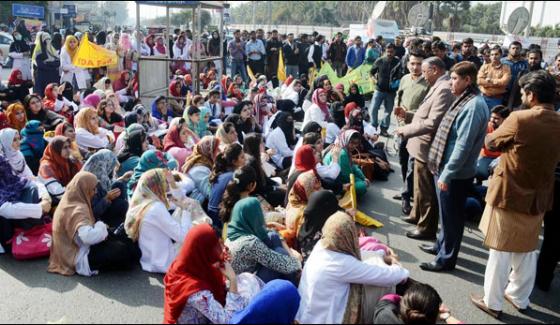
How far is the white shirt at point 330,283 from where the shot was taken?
3.16m

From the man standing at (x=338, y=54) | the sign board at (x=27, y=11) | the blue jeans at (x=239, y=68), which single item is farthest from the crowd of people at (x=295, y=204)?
the sign board at (x=27, y=11)

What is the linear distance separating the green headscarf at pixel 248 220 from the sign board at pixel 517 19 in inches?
546

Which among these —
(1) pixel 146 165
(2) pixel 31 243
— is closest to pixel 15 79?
(1) pixel 146 165

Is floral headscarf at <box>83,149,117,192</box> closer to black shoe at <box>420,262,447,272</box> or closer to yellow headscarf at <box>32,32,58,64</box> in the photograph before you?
black shoe at <box>420,262,447,272</box>

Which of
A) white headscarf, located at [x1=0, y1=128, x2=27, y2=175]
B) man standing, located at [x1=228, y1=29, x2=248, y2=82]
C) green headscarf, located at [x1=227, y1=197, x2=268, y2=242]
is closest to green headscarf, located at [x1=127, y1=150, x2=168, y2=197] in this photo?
white headscarf, located at [x1=0, y1=128, x2=27, y2=175]

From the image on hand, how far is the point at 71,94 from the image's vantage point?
373 inches

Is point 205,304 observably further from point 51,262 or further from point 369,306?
point 51,262

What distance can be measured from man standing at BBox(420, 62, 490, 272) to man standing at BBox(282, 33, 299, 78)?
12279 millimetres

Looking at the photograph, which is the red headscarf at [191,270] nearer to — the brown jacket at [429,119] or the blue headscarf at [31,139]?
the brown jacket at [429,119]

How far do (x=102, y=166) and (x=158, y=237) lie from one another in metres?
1.14

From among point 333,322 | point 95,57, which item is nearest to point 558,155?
point 333,322

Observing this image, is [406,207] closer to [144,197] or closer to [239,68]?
[144,197]

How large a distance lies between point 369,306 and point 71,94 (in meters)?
8.01

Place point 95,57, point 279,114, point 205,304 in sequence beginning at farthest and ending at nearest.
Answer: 1. point 95,57
2. point 279,114
3. point 205,304
